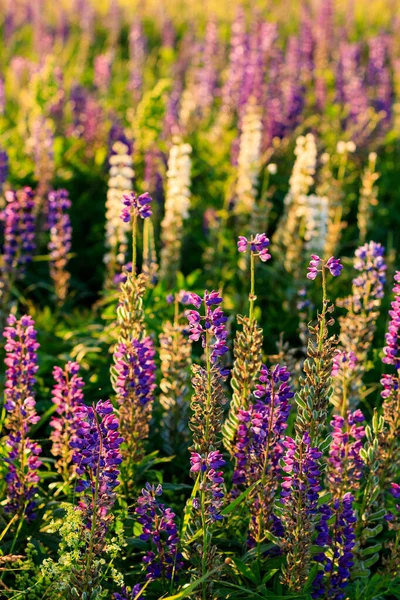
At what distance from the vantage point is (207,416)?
10.9 ft

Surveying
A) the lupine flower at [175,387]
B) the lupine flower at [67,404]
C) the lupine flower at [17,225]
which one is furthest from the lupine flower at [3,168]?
the lupine flower at [67,404]

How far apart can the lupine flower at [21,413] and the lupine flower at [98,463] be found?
660 millimetres

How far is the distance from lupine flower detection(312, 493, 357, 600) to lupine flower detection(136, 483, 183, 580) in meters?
0.64

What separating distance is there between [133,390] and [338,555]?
1.24 meters

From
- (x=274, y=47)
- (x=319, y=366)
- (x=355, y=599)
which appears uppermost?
(x=274, y=47)

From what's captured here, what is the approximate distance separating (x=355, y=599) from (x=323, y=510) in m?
0.54

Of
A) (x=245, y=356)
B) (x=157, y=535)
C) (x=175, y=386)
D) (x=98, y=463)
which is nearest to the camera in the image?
(x=98, y=463)

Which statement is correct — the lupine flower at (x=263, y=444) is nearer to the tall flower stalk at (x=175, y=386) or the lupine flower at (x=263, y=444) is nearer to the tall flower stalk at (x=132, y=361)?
the tall flower stalk at (x=132, y=361)

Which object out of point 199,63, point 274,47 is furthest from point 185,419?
point 199,63

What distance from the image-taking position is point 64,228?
6.26 m

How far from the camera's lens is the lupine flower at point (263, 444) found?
3.39 meters

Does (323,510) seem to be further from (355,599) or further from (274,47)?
(274,47)

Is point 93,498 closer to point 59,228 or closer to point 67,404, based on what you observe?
point 67,404

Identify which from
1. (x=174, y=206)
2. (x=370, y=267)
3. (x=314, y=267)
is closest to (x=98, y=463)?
(x=314, y=267)
